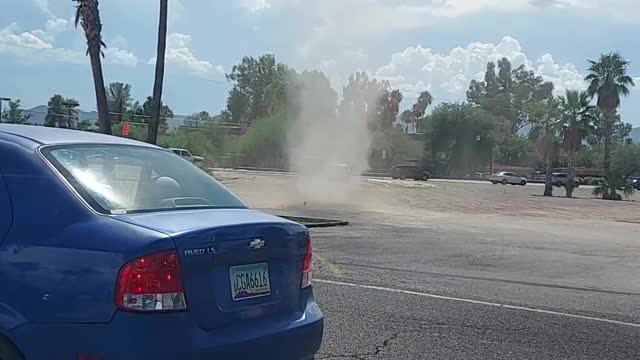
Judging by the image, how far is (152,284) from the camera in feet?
12.5

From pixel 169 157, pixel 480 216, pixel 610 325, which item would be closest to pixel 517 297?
pixel 610 325

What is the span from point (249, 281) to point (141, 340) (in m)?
0.75

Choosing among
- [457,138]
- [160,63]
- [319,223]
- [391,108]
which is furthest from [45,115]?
[319,223]

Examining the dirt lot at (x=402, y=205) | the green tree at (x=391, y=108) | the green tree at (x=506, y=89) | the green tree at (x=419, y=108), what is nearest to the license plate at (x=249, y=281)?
the dirt lot at (x=402, y=205)

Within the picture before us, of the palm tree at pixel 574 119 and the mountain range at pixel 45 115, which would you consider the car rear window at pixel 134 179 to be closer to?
the palm tree at pixel 574 119

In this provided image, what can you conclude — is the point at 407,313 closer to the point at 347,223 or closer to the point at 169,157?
the point at 169,157

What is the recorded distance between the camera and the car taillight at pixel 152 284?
377cm

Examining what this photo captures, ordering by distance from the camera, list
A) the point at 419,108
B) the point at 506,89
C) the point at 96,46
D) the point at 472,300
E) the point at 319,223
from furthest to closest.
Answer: the point at 506,89, the point at 419,108, the point at 96,46, the point at 319,223, the point at 472,300

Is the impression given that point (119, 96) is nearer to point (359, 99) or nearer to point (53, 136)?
point (359, 99)

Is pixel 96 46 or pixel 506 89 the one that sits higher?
pixel 506 89

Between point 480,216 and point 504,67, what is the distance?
129 meters

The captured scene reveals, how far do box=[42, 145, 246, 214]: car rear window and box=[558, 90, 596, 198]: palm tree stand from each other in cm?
5281

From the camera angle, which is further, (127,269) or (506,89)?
(506,89)

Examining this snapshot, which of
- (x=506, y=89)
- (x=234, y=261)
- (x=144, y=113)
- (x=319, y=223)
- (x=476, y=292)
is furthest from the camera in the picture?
(x=506, y=89)
